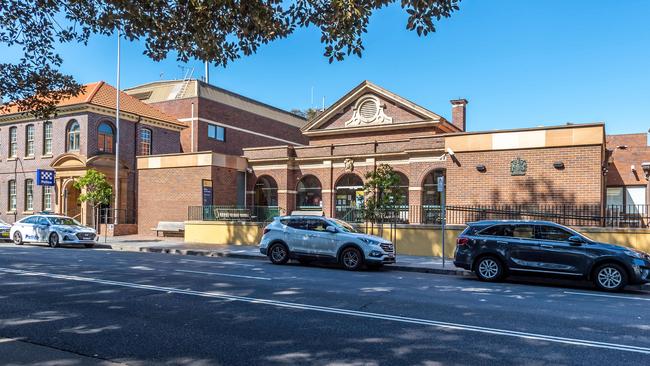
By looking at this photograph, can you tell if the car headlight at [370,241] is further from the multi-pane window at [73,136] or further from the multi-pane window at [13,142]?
the multi-pane window at [13,142]

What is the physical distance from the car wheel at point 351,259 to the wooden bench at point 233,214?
10.1 meters

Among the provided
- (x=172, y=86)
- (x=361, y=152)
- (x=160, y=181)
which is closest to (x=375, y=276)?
(x=361, y=152)

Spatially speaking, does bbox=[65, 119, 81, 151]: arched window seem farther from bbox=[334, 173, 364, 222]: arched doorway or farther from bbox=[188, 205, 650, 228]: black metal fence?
bbox=[334, 173, 364, 222]: arched doorway

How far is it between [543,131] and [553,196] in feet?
8.67

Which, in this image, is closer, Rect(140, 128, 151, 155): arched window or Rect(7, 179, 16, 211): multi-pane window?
Rect(140, 128, 151, 155): arched window

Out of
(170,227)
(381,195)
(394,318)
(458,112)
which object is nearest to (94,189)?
(170,227)

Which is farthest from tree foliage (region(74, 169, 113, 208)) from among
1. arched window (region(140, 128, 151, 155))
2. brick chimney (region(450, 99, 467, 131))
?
brick chimney (region(450, 99, 467, 131))

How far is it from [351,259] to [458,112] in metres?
24.9

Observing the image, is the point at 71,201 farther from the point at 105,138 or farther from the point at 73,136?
the point at 105,138

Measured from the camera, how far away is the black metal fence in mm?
16344

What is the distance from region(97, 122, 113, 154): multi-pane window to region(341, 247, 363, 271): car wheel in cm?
2367

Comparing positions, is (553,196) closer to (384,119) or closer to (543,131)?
(543,131)

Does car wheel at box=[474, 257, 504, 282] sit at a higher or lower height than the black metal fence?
lower

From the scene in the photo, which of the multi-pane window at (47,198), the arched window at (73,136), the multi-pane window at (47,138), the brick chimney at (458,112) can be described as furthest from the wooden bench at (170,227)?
the brick chimney at (458,112)
